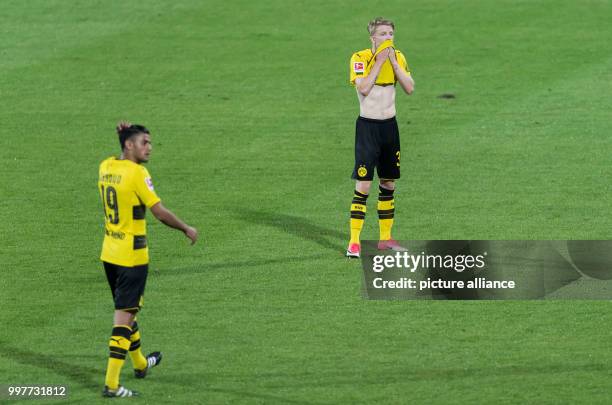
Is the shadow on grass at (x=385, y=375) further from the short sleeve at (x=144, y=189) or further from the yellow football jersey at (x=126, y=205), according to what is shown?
the short sleeve at (x=144, y=189)

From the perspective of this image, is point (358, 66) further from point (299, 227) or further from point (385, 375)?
point (385, 375)

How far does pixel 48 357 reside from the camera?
12992 mm

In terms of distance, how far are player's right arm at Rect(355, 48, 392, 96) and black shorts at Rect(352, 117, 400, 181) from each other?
1.52 feet

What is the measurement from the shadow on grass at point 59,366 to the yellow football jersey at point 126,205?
1.14 meters

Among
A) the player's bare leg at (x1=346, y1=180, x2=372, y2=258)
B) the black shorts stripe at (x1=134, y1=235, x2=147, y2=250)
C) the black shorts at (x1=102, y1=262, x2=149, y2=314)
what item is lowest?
the black shorts at (x1=102, y1=262, x2=149, y2=314)

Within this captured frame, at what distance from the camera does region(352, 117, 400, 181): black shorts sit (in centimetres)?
1605

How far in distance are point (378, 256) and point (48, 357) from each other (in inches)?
178

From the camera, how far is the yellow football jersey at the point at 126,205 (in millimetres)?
11844

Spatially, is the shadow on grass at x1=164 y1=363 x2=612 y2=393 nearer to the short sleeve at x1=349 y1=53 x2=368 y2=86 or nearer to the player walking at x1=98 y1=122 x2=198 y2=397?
the player walking at x1=98 y1=122 x2=198 y2=397

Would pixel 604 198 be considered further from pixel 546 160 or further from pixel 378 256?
pixel 378 256

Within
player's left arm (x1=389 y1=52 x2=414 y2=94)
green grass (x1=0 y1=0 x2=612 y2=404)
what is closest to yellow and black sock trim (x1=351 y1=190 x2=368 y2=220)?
green grass (x1=0 y1=0 x2=612 y2=404)

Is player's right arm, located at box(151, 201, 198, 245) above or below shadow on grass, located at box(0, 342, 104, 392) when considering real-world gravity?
above

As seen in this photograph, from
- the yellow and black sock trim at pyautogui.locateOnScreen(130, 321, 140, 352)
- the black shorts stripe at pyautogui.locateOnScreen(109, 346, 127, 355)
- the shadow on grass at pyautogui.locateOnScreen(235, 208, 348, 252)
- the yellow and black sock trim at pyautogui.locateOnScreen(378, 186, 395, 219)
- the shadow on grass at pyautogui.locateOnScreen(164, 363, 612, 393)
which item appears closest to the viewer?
the black shorts stripe at pyautogui.locateOnScreen(109, 346, 127, 355)

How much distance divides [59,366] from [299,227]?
5.24 metres
